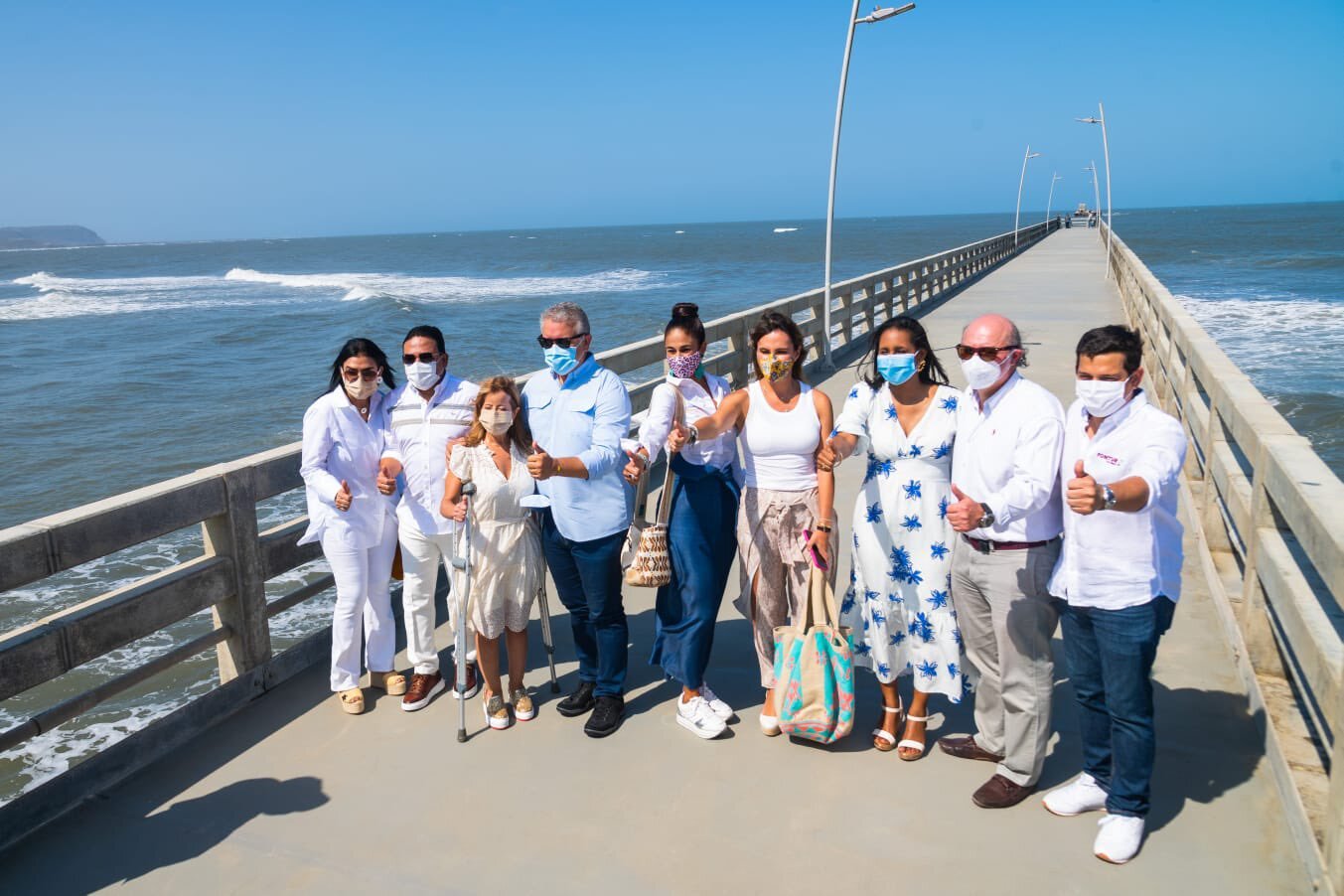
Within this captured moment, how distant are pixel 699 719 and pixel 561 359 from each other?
151 centimetres

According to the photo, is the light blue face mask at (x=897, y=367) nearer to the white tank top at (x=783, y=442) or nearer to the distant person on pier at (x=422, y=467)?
→ the white tank top at (x=783, y=442)

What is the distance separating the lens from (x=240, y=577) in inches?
171

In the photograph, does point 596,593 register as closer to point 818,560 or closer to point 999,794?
point 818,560

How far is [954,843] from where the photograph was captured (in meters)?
3.31

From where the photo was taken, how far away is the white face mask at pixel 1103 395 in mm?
3082

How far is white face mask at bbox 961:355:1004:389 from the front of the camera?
3357 mm

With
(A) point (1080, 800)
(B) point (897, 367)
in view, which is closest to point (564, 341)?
(B) point (897, 367)

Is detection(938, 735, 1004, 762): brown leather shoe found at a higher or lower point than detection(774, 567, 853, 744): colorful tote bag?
lower

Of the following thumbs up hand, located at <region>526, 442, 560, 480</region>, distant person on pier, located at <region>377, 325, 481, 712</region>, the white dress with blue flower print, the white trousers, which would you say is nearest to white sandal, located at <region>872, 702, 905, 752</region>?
the white dress with blue flower print

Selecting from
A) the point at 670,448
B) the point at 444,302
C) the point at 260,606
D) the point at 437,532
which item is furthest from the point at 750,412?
the point at 444,302

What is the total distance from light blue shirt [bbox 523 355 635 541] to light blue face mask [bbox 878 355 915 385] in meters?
0.97

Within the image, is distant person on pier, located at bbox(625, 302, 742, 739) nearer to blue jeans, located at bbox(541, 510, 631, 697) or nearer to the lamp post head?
blue jeans, located at bbox(541, 510, 631, 697)

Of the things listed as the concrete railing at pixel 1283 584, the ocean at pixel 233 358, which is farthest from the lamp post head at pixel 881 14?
the concrete railing at pixel 1283 584

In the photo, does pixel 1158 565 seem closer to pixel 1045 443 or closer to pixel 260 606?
pixel 1045 443
